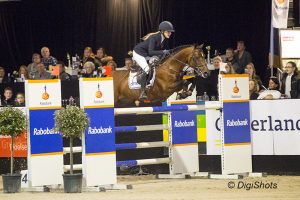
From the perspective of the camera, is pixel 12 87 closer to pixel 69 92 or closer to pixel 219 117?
pixel 69 92

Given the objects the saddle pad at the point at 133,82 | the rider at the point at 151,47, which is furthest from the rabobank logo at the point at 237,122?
the saddle pad at the point at 133,82

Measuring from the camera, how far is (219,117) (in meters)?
13.2

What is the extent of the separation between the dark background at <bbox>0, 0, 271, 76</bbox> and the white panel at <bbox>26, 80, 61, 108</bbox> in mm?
8476

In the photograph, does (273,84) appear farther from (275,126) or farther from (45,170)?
(45,170)

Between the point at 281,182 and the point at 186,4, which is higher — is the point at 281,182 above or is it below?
below

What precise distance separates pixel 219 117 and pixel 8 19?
38.2 ft

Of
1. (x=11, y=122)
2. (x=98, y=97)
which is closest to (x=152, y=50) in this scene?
(x=98, y=97)

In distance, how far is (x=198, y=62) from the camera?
1380 cm

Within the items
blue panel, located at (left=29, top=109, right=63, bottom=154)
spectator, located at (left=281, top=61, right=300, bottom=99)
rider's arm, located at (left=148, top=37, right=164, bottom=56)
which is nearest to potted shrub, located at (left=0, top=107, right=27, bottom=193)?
blue panel, located at (left=29, top=109, right=63, bottom=154)

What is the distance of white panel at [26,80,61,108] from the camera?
11016mm

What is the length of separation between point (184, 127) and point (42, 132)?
2733 millimetres

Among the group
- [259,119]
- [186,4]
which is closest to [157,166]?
[259,119]

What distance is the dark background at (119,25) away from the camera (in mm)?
19234

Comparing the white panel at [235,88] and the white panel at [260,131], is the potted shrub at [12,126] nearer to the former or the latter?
the white panel at [235,88]
